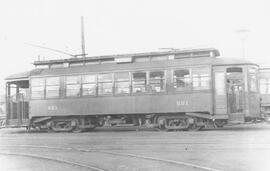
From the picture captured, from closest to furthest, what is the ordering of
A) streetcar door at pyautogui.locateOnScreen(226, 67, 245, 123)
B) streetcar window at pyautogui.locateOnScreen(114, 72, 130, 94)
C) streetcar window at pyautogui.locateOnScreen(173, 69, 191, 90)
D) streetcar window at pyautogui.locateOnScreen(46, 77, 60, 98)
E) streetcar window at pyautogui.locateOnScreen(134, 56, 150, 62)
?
streetcar door at pyautogui.locateOnScreen(226, 67, 245, 123) → streetcar window at pyautogui.locateOnScreen(173, 69, 191, 90) → streetcar window at pyautogui.locateOnScreen(114, 72, 130, 94) → streetcar window at pyautogui.locateOnScreen(134, 56, 150, 62) → streetcar window at pyautogui.locateOnScreen(46, 77, 60, 98)

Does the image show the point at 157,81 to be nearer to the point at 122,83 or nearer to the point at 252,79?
the point at 122,83

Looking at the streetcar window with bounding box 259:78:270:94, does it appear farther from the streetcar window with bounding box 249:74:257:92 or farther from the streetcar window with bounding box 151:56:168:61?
the streetcar window with bounding box 151:56:168:61

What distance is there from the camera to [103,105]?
679 inches

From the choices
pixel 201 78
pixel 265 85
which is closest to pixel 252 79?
pixel 201 78

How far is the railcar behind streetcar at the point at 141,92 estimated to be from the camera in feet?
51.8

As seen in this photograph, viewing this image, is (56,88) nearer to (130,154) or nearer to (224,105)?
(224,105)

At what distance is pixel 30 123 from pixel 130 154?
1038cm

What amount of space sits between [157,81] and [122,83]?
4.85ft

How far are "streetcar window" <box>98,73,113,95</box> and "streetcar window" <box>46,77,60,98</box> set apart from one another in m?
2.00

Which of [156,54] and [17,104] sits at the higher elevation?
[156,54]

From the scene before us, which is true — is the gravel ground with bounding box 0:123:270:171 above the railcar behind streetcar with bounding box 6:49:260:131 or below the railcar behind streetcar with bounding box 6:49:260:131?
below

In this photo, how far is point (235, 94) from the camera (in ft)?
52.5

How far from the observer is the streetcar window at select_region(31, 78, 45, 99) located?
60.1 ft

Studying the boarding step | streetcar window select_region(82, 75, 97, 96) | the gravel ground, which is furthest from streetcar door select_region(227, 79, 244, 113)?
streetcar window select_region(82, 75, 97, 96)
